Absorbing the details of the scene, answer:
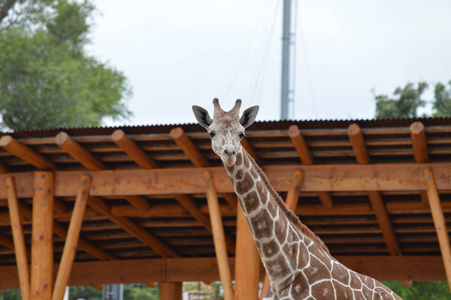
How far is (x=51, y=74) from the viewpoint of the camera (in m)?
28.8

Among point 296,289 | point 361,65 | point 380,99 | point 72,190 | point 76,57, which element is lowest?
point 296,289

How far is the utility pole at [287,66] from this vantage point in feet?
71.2

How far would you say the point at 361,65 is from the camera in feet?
146

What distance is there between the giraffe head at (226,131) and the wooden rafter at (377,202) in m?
3.38

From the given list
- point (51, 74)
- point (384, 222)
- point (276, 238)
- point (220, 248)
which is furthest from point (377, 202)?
point (51, 74)

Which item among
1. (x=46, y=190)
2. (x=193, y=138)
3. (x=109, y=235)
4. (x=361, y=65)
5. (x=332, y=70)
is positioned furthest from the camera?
(x=361, y=65)

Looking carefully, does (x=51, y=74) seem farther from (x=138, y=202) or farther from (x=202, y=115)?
(x=202, y=115)

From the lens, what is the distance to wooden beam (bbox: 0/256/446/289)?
14148 mm

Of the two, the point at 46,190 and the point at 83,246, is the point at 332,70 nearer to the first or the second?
the point at 83,246

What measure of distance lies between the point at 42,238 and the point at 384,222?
17.1 ft

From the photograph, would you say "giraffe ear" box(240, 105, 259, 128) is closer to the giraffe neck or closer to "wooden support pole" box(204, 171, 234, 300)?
the giraffe neck

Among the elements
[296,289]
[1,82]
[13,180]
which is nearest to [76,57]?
[1,82]

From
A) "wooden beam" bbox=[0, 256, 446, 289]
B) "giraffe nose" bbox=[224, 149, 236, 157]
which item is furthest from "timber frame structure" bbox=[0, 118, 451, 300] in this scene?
"giraffe nose" bbox=[224, 149, 236, 157]

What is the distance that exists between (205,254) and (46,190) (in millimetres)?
4533
